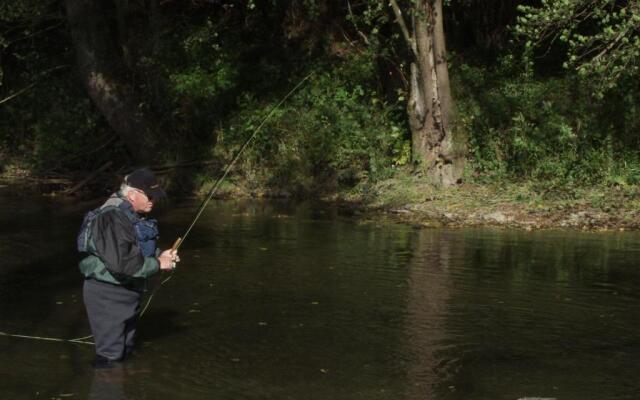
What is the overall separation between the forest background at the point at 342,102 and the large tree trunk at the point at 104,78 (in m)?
0.03

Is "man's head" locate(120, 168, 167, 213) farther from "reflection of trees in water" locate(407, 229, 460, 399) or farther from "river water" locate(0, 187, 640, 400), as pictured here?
"reflection of trees in water" locate(407, 229, 460, 399)

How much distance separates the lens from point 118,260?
696cm

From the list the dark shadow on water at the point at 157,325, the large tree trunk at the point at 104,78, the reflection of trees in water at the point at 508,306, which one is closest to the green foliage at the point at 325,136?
the large tree trunk at the point at 104,78

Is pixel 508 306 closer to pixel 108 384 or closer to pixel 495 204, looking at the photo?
pixel 108 384

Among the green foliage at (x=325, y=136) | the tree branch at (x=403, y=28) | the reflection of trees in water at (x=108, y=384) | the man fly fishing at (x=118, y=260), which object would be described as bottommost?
the reflection of trees in water at (x=108, y=384)

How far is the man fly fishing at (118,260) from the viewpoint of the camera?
699cm

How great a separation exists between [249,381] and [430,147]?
440 inches

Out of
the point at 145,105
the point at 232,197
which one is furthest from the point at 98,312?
the point at 145,105

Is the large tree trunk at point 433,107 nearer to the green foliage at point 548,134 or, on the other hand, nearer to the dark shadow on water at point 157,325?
the green foliage at point 548,134

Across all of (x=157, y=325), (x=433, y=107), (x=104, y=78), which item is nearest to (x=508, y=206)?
(x=433, y=107)

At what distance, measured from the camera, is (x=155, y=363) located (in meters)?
7.68

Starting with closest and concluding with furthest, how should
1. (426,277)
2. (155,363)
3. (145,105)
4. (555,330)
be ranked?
(155,363) < (555,330) < (426,277) < (145,105)

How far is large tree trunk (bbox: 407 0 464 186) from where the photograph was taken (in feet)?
57.5

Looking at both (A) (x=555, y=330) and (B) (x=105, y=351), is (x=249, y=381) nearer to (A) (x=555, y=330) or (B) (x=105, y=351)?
(B) (x=105, y=351)
